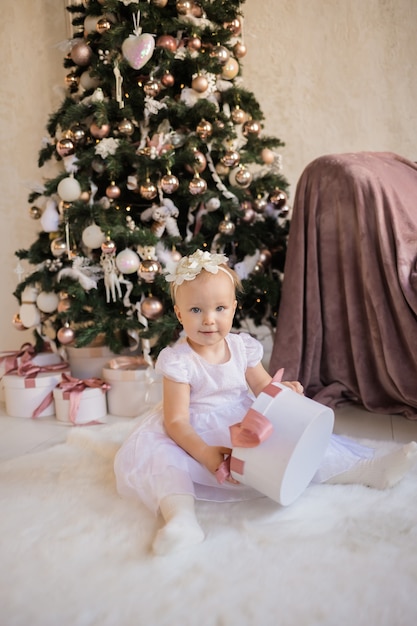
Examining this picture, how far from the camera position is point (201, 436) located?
1.28 metres

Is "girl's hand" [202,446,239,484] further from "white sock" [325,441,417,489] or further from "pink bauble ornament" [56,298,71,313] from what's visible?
"pink bauble ornament" [56,298,71,313]

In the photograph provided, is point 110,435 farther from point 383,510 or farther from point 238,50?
point 238,50

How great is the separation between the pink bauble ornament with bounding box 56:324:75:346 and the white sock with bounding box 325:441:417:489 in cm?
117

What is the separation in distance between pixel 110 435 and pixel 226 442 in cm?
52

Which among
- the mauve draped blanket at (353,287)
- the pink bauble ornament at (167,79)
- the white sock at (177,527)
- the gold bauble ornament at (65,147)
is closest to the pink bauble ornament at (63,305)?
the gold bauble ornament at (65,147)

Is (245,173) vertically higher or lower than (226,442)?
higher

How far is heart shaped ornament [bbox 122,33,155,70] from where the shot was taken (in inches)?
75.9

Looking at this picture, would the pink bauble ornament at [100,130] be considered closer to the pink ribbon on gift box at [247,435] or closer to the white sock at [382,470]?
the pink ribbon on gift box at [247,435]

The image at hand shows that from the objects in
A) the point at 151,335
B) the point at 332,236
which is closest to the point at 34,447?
the point at 151,335

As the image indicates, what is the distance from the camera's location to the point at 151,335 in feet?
6.53

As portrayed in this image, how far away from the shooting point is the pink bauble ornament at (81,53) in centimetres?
211

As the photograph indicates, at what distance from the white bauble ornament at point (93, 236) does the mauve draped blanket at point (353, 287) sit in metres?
0.68

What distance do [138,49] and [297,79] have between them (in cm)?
142

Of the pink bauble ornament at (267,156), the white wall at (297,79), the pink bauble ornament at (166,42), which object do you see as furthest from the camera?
the white wall at (297,79)
